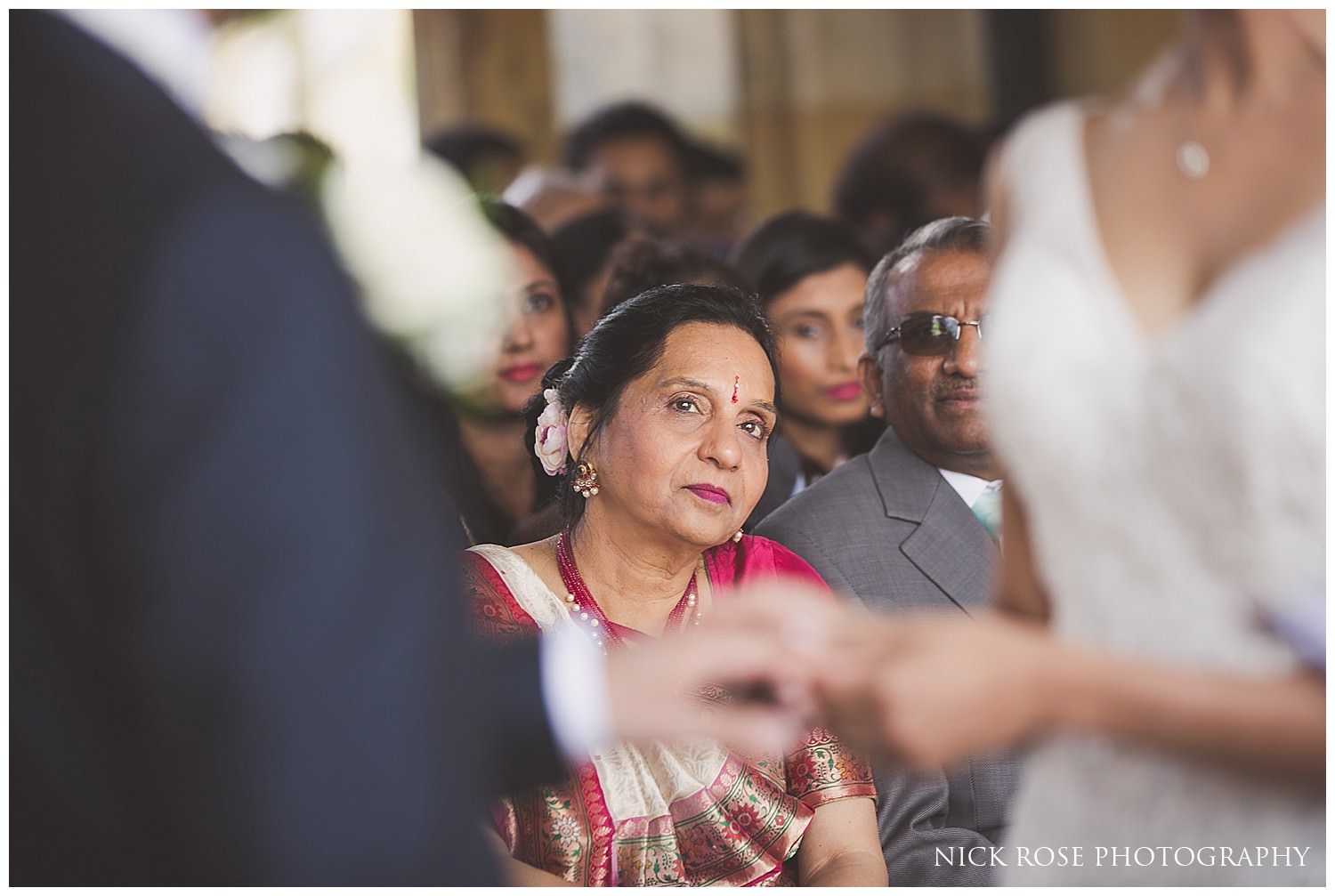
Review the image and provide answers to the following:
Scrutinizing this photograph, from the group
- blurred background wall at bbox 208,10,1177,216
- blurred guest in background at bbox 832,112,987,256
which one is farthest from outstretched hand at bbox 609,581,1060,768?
blurred background wall at bbox 208,10,1177,216

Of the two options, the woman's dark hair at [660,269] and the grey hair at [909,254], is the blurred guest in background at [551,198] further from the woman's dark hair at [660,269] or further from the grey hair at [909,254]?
the grey hair at [909,254]

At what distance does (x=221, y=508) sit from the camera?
0.77 m

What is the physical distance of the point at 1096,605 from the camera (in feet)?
3.63

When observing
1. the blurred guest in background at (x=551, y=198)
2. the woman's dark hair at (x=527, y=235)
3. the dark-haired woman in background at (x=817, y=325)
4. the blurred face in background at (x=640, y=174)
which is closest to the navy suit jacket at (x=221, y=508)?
the woman's dark hair at (x=527, y=235)

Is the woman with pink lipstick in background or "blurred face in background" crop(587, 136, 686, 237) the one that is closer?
the woman with pink lipstick in background

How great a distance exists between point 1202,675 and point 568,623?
35.9 inches

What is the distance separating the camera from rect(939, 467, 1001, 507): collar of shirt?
217 centimetres

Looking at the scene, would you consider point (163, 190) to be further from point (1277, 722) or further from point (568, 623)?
point (568, 623)

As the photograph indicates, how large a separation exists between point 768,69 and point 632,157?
2.36 meters

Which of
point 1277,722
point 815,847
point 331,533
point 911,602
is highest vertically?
point 331,533

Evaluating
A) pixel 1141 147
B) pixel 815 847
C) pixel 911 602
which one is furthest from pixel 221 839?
pixel 911 602

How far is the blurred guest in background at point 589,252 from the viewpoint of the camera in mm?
3127

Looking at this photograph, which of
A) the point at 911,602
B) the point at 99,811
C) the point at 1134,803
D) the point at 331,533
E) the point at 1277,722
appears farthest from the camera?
the point at 911,602

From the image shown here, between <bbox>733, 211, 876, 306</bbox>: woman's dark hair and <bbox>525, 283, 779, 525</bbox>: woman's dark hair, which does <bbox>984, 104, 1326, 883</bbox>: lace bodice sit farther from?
<bbox>733, 211, 876, 306</bbox>: woman's dark hair
